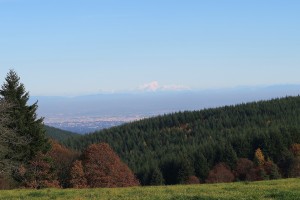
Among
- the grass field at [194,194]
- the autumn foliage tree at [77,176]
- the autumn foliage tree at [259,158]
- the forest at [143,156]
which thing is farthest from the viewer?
the autumn foliage tree at [259,158]

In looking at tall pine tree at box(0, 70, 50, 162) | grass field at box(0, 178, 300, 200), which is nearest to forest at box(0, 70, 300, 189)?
tall pine tree at box(0, 70, 50, 162)

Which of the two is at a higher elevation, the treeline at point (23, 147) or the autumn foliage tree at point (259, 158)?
the treeline at point (23, 147)

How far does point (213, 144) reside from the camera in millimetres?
128125

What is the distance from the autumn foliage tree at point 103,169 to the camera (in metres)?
63.2

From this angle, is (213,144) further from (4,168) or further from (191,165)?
(4,168)

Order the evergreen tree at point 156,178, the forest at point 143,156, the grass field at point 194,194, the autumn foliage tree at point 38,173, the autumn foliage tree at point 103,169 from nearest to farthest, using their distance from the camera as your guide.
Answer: the grass field at point 194,194 → the forest at point 143,156 → the autumn foliage tree at point 38,173 → the autumn foliage tree at point 103,169 → the evergreen tree at point 156,178

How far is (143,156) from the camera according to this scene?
15275cm

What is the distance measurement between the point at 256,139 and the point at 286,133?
8547 mm

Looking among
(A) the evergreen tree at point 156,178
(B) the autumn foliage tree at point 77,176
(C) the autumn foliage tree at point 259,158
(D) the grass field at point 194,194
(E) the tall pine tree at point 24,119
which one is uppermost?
(E) the tall pine tree at point 24,119

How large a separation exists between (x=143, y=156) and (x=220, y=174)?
1957 inches

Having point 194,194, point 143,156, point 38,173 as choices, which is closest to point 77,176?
point 38,173

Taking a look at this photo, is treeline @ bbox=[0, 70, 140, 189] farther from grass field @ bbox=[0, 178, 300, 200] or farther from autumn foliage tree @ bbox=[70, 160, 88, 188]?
grass field @ bbox=[0, 178, 300, 200]

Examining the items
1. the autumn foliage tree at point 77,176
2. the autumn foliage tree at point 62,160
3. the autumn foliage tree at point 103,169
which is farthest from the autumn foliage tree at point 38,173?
the autumn foliage tree at point 62,160

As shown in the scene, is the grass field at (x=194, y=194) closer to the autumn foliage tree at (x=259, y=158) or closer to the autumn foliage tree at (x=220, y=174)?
the autumn foliage tree at (x=220, y=174)
